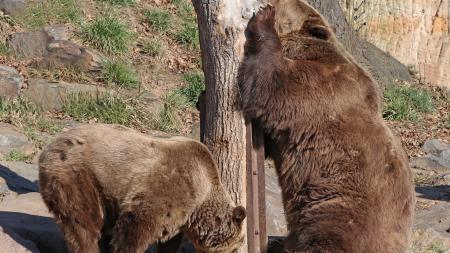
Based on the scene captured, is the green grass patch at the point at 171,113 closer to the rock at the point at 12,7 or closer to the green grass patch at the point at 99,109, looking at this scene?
the green grass patch at the point at 99,109

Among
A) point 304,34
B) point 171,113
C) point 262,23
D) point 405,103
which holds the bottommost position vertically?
point 405,103

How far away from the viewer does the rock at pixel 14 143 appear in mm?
10672

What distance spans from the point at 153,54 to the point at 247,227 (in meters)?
7.99

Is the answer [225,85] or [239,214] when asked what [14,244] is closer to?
[239,214]

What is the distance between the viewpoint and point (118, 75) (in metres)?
13.0

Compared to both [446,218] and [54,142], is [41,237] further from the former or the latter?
[446,218]

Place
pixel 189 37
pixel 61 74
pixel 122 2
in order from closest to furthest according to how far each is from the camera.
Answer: pixel 61 74 → pixel 189 37 → pixel 122 2

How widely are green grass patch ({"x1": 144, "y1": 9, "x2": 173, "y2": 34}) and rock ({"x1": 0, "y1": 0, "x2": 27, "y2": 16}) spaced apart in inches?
92.1

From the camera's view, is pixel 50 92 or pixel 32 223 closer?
pixel 32 223

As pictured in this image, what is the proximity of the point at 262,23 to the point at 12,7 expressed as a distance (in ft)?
28.8

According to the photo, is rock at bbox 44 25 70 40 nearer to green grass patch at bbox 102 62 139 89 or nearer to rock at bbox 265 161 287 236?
green grass patch at bbox 102 62 139 89

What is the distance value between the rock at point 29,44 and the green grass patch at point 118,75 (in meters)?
1.07

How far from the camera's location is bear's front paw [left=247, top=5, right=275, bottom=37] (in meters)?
6.42

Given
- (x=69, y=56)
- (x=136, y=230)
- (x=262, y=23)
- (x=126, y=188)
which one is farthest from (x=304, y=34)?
(x=69, y=56)
